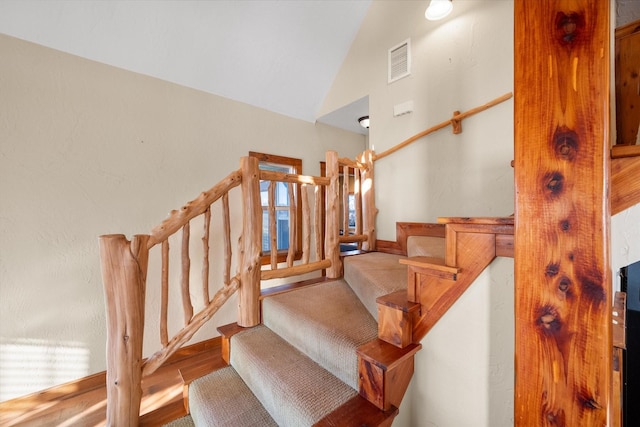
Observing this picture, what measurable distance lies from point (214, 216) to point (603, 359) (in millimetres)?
2714

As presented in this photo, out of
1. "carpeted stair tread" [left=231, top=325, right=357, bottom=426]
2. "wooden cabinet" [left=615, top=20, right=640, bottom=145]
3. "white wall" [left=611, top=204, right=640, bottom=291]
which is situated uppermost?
"wooden cabinet" [left=615, top=20, right=640, bottom=145]

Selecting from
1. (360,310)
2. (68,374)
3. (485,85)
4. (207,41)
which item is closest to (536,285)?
(360,310)

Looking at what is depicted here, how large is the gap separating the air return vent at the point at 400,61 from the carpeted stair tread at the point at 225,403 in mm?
2808

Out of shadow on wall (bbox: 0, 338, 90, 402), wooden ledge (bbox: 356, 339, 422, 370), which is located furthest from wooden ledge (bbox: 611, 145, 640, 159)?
shadow on wall (bbox: 0, 338, 90, 402)

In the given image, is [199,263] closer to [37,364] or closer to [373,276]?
[37,364]

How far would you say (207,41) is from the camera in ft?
7.32

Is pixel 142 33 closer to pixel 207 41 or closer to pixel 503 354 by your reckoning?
pixel 207 41

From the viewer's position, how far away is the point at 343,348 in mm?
1161

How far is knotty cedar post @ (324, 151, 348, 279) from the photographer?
2.05 m

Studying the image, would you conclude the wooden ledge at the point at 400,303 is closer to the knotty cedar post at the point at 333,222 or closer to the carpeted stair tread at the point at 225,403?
the carpeted stair tread at the point at 225,403

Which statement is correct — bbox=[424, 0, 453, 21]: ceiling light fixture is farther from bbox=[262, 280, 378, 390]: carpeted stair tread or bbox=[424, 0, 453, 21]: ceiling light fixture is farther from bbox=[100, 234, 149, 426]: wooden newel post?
bbox=[100, 234, 149, 426]: wooden newel post

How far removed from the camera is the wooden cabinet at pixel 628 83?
1169 millimetres

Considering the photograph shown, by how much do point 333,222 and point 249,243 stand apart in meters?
0.74

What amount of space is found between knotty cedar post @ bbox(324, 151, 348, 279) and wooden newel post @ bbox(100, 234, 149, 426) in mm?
1308
